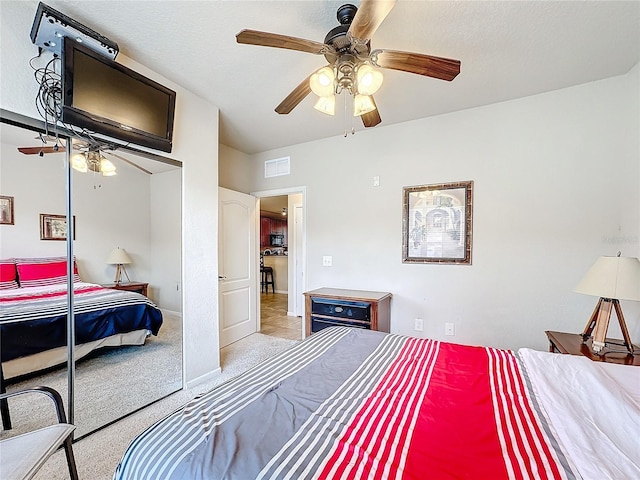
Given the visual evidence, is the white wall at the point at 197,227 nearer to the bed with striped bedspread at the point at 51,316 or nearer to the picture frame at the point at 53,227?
the bed with striped bedspread at the point at 51,316

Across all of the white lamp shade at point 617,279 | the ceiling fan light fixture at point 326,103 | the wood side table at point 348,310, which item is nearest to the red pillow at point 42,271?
the ceiling fan light fixture at point 326,103

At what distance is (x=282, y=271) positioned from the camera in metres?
7.44

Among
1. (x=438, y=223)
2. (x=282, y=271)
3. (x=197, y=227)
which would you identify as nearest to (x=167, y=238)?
(x=197, y=227)

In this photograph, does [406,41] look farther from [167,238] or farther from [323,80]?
[167,238]

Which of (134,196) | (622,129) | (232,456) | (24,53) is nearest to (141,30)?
(24,53)

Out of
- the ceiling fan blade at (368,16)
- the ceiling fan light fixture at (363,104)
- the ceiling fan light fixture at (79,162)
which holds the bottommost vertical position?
the ceiling fan light fixture at (79,162)

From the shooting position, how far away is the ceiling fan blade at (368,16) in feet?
3.39

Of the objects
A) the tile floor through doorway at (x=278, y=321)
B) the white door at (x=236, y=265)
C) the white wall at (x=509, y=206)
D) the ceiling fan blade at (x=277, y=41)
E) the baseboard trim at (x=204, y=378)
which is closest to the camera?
the ceiling fan blade at (x=277, y=41)

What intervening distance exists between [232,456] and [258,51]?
221 centimetres

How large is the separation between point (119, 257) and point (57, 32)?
1.40 m

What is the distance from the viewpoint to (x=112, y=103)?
1.81 m

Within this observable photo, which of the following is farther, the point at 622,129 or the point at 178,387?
the point at 178,387

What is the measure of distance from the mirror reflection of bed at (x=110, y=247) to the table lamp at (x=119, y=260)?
3 cm

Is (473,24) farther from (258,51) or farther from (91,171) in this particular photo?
(91,171)
